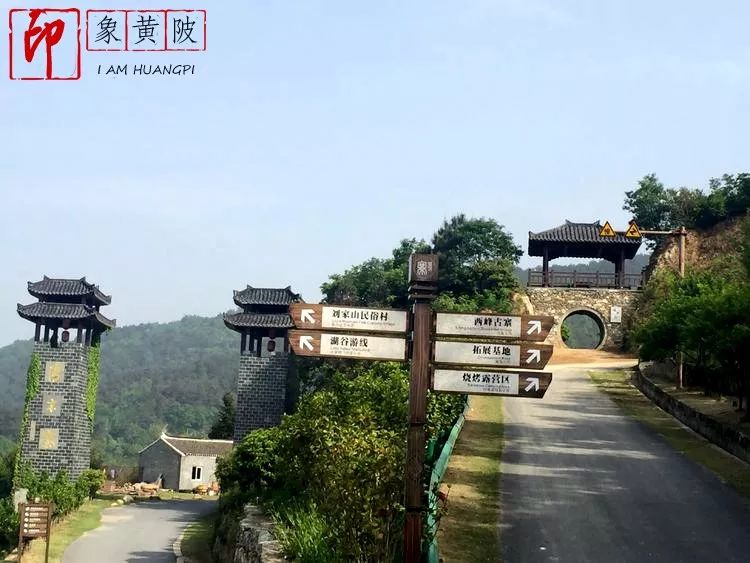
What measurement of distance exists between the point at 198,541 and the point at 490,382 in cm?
2842

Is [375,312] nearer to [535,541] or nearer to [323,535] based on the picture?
[323,535]

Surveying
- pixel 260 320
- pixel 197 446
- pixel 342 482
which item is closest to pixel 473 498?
pixel 342 482

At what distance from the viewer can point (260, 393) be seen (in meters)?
48.1

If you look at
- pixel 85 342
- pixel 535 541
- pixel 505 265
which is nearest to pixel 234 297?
pixel 85 342

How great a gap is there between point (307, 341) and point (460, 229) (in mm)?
51157

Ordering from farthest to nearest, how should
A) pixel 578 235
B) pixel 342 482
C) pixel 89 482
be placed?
pixel 578 235 < pixel 89 482 < pixel 342 482

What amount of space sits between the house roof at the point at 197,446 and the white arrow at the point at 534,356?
198 feet

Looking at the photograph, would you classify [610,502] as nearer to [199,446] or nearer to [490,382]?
[490,382]

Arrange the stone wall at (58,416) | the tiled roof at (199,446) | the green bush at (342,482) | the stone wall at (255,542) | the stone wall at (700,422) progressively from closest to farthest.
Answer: the green bush at (342,482) → the stone wall at (255,542) → the stone wall at (700,422) → the stone wall at (58,416) → the tiled roof at (199,446)

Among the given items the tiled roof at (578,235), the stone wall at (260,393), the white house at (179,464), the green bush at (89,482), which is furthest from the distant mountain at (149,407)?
the tiled roof at (578,235)

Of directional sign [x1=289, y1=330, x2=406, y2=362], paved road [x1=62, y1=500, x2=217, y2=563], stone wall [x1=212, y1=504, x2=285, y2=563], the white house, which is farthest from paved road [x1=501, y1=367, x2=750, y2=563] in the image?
the white house

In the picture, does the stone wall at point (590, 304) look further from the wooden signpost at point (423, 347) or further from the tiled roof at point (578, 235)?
the wooden signpost at point (423, 347)

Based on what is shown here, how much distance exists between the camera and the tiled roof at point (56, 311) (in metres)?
48.2

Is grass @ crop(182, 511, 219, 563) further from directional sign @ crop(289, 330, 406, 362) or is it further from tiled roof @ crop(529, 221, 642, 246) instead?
tiled roof @ crop(529, 221, 642, 246)
